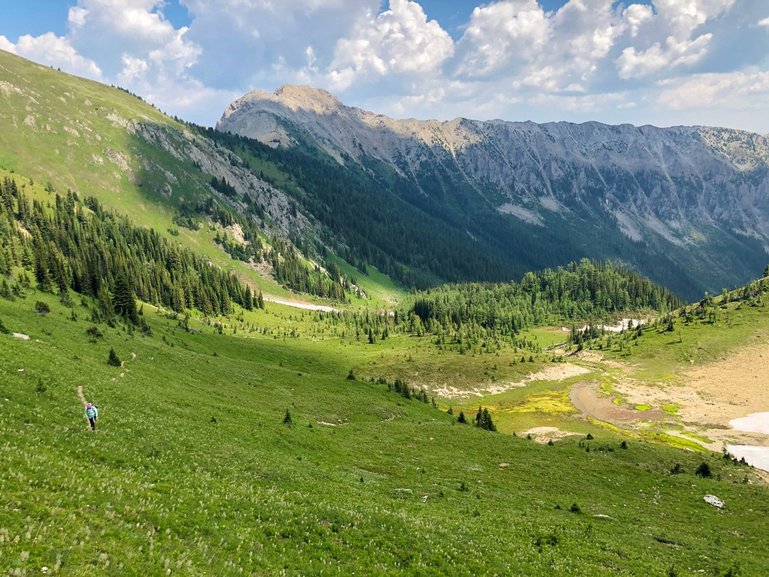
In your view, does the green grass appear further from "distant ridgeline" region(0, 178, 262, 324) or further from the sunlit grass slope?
"distant ridgeline" region(0, 178, 262, 324)

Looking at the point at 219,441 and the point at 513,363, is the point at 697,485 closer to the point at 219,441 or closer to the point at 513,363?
the point at 219,441

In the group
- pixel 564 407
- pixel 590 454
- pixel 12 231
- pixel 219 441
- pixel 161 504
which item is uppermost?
pixel 12 231

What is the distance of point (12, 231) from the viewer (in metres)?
138

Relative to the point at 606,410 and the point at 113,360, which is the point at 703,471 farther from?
the point at 113,360

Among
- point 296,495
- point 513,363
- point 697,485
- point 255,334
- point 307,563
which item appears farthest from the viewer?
point 255,334

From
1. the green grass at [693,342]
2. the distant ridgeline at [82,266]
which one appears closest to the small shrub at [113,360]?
the distant ridgeline at [82,266]

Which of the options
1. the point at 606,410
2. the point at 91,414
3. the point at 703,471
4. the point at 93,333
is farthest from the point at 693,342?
the point at 91,414

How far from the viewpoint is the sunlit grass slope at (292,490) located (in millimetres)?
16922

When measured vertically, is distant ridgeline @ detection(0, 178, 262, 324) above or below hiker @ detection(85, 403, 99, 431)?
above

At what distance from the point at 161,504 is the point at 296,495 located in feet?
29.0

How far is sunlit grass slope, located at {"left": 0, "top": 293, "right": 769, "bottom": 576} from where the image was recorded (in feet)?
55.5

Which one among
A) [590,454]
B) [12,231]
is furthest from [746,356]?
[12,231]

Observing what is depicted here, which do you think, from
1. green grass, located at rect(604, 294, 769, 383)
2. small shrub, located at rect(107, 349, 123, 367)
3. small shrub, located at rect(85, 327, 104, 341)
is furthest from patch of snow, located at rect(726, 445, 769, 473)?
small shrub, located at rect(85, 327, 104, 341)

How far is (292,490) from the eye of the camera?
93.1 ft
